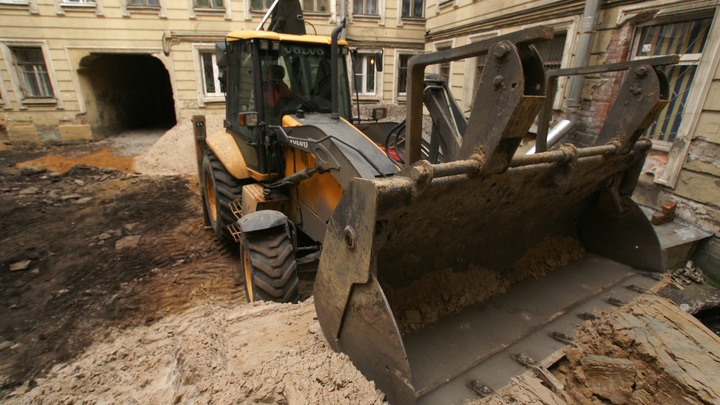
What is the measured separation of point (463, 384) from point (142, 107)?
17794mm

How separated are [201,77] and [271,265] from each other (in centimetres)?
1110

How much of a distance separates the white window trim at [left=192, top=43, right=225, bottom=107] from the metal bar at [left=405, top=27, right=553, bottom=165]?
38.8ft

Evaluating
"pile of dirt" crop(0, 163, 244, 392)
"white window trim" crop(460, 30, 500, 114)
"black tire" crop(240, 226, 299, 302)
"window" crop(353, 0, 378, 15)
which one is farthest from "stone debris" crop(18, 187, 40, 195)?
"window" crop(353, 0, 378, 15)

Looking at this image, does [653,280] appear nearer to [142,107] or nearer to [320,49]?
[320,49]

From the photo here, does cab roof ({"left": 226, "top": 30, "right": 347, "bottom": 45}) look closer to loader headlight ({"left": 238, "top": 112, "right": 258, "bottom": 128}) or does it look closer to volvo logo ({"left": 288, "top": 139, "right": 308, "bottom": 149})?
loader headlight ({"left": 238, "top": 112, "right": 258, "bottom": 128})

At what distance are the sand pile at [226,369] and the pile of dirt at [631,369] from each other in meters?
0.89

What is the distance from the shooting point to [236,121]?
452 cm

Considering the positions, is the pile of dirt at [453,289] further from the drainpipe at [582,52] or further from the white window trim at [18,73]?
the white window trim at [18,73]

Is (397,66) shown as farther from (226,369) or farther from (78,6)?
(226,369)

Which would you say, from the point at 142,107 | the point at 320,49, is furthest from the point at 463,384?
the point at 142,107

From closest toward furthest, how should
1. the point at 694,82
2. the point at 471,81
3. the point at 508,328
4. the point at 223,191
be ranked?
the point at 508,328 → the point at 223,191 → the point at 694,82 → the point at 471,81

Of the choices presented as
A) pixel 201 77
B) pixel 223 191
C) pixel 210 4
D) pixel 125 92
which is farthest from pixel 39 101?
pixel 223 191

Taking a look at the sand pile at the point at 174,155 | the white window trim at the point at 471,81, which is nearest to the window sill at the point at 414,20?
the white window trim at the point at 471,81

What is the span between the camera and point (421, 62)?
1.83 m
